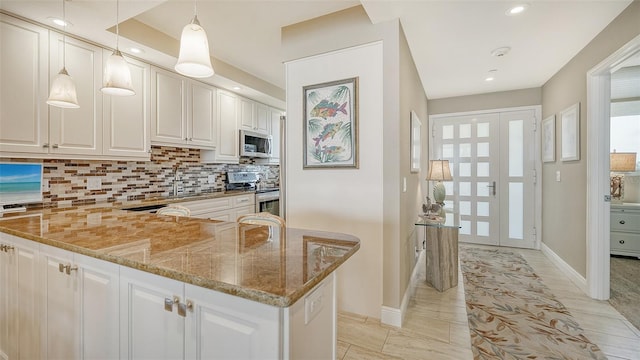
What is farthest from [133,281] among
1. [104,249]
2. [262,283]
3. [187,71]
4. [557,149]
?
[557,149]

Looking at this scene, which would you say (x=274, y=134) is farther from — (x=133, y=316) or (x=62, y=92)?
(x=133, y=316)

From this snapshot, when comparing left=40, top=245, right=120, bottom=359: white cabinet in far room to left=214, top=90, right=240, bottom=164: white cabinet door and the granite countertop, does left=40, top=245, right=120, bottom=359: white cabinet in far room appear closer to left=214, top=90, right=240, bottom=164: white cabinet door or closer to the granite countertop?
the granite countertop

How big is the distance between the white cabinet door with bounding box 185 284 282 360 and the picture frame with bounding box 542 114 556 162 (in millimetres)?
4247

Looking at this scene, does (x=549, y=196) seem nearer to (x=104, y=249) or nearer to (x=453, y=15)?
(x=453, y=15)

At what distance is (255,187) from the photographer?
493cm

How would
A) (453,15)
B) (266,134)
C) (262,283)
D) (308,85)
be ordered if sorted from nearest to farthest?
(262,283), (453,15), (308,85), (266,134)

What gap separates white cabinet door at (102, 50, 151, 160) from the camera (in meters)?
2.64

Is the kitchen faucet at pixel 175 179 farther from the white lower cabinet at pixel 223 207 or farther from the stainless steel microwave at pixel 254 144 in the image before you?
the stainless steel microwave at pixel 254 144

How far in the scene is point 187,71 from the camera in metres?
1.48

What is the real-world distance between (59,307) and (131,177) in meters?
2.13

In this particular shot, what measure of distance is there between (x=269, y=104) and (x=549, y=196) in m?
4.44

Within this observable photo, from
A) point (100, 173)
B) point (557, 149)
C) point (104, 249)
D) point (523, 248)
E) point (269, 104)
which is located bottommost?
point (523, 248)

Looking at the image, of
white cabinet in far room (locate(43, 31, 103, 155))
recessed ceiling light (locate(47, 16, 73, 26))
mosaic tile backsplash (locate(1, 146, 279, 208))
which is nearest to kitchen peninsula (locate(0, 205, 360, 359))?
white cabinet in far room (locate(43, 31, 103, 155))

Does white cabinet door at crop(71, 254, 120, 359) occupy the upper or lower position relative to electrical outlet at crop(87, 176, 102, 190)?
lower
